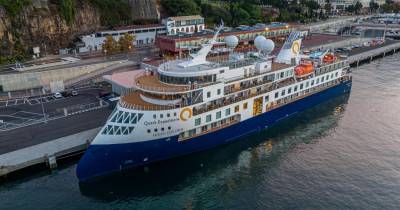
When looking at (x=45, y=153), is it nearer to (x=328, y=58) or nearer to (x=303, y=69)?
(x=303, y=69)

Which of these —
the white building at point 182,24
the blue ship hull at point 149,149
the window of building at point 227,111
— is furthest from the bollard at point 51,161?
the white building at point 182,24

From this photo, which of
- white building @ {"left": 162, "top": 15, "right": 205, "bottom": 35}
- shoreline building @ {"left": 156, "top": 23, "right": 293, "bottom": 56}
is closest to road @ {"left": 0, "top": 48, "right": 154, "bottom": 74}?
shoreline building @ {"left": 156, "top": 23, "right": 293, "bottom": 56}

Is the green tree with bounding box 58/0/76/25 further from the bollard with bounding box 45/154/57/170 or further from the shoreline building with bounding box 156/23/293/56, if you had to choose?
the bollard with bounding box 45/154/57/170

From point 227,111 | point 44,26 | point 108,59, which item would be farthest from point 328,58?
point 44,26

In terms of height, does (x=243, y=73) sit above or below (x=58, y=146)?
above

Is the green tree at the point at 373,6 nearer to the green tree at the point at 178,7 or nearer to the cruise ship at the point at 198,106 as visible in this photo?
the green tree at the point at 178,7

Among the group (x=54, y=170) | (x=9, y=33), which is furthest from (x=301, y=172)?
(x=9, y=33)

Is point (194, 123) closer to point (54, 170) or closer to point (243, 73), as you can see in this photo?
point (243, 73)

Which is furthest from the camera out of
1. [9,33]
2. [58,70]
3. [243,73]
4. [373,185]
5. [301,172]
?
[9,33]
